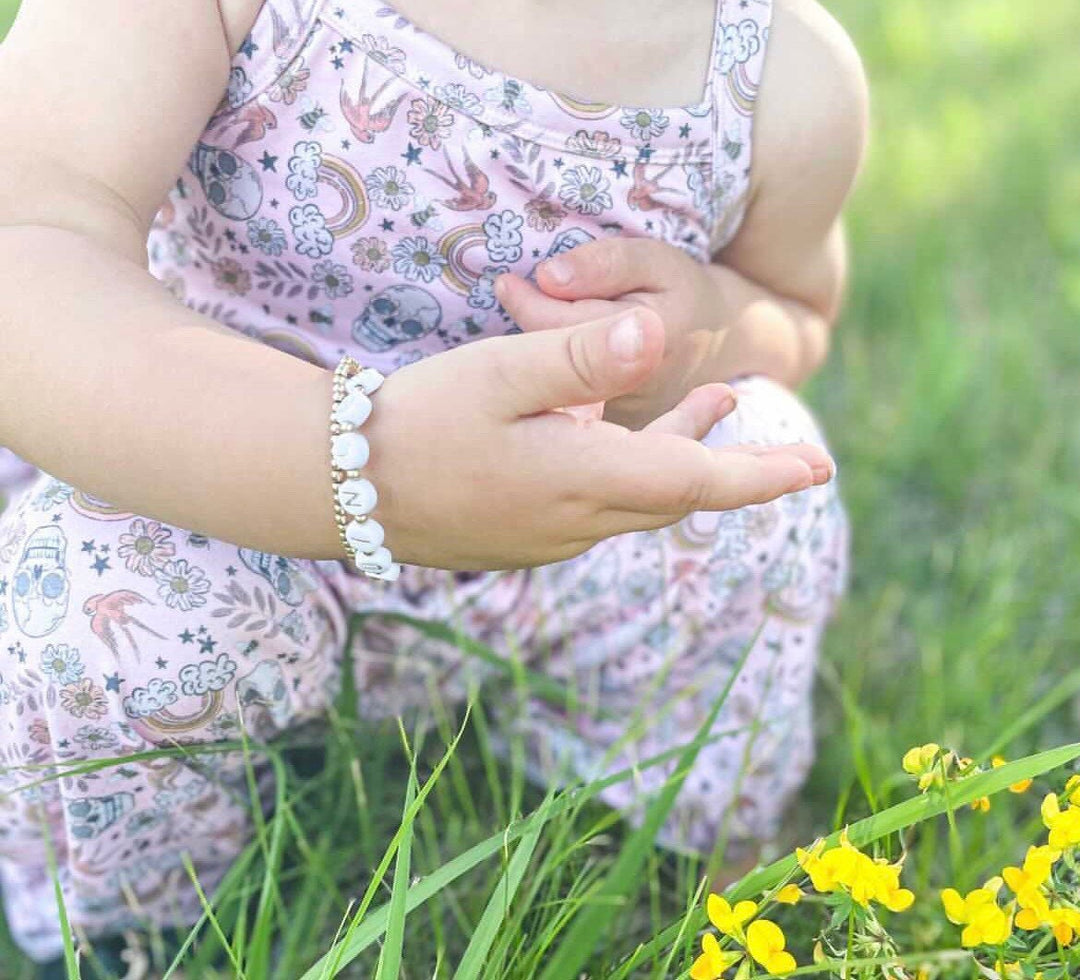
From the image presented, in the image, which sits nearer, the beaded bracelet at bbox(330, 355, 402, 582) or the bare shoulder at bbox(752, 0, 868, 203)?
the beaded bracelet at bbox(330, 355, 402, 582)

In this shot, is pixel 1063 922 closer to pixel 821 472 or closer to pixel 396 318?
pixel 821 472

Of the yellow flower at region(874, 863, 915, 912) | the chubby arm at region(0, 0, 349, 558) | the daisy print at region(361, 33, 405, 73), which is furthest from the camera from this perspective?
the daisy print at region(361, 33, 405, 73)

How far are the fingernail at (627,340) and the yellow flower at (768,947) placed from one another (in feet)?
1.09

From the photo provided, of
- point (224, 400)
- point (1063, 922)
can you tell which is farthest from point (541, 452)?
point (1063, 922)

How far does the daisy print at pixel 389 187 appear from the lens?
1.03 meters

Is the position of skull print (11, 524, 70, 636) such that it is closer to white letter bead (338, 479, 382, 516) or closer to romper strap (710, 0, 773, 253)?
white letter bead (338, 479, 382, 516)

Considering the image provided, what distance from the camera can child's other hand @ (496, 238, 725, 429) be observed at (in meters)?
1.04

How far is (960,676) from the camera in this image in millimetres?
1432

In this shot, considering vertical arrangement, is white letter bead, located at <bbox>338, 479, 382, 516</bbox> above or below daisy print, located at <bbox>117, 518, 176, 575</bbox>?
above

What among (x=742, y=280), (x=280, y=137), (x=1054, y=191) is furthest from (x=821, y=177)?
(x=1054, y=191)

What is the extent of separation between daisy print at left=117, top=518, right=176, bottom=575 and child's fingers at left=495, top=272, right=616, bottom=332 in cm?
31

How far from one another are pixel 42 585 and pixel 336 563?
0.79 ft

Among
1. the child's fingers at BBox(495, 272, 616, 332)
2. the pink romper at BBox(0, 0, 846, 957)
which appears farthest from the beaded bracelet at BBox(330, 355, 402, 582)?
the child's fingers at BBox(495, 272, 616, 332)

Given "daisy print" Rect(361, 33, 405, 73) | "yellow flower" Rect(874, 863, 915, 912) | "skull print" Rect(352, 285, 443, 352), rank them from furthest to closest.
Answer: "skull print" Rect(352, 285, 443, 352)
"daisy print" Rect(361, 33, 405, 73)
"yellow flower" Rect(874, 863, 915, 912)
